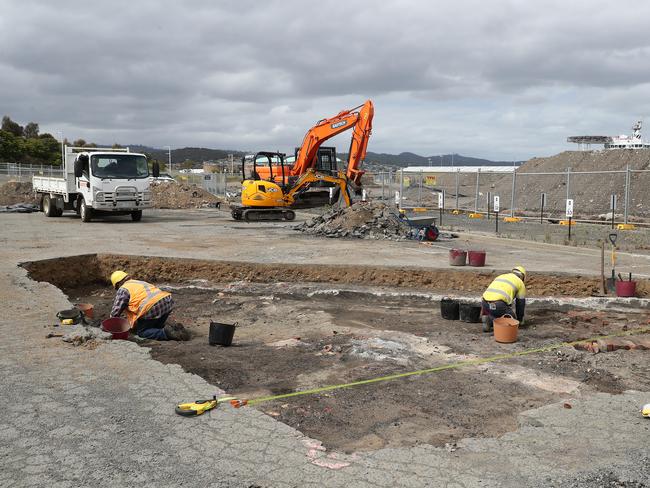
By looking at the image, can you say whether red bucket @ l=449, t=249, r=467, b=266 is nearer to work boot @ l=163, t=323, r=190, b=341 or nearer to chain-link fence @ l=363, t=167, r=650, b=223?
work boot @ l=163, t=323, r=190, b=341

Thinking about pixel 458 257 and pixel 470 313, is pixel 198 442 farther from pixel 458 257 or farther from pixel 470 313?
pixel 458 257

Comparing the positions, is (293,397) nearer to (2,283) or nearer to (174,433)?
(174,433)

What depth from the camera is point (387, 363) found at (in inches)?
268

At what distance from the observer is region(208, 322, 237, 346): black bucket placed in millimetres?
7758

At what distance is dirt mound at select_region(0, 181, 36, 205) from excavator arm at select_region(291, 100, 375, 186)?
19533 mm

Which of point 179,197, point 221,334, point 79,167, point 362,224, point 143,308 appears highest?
point 79,167

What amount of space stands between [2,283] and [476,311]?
7.99 meters

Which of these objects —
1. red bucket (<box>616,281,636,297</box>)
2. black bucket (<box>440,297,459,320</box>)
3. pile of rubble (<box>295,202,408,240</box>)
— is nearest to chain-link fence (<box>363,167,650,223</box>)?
pile of rubble (<box>295,202,408,240</box>)

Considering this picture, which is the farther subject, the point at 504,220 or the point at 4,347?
the point at 504,220

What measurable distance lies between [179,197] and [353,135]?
15.7 meters

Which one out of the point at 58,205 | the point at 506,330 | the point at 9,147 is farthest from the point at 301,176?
the point at 9,147

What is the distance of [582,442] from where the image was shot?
4.62 m

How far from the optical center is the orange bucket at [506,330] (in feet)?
25.9

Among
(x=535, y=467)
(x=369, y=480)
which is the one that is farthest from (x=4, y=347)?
(x=535, y=467)
